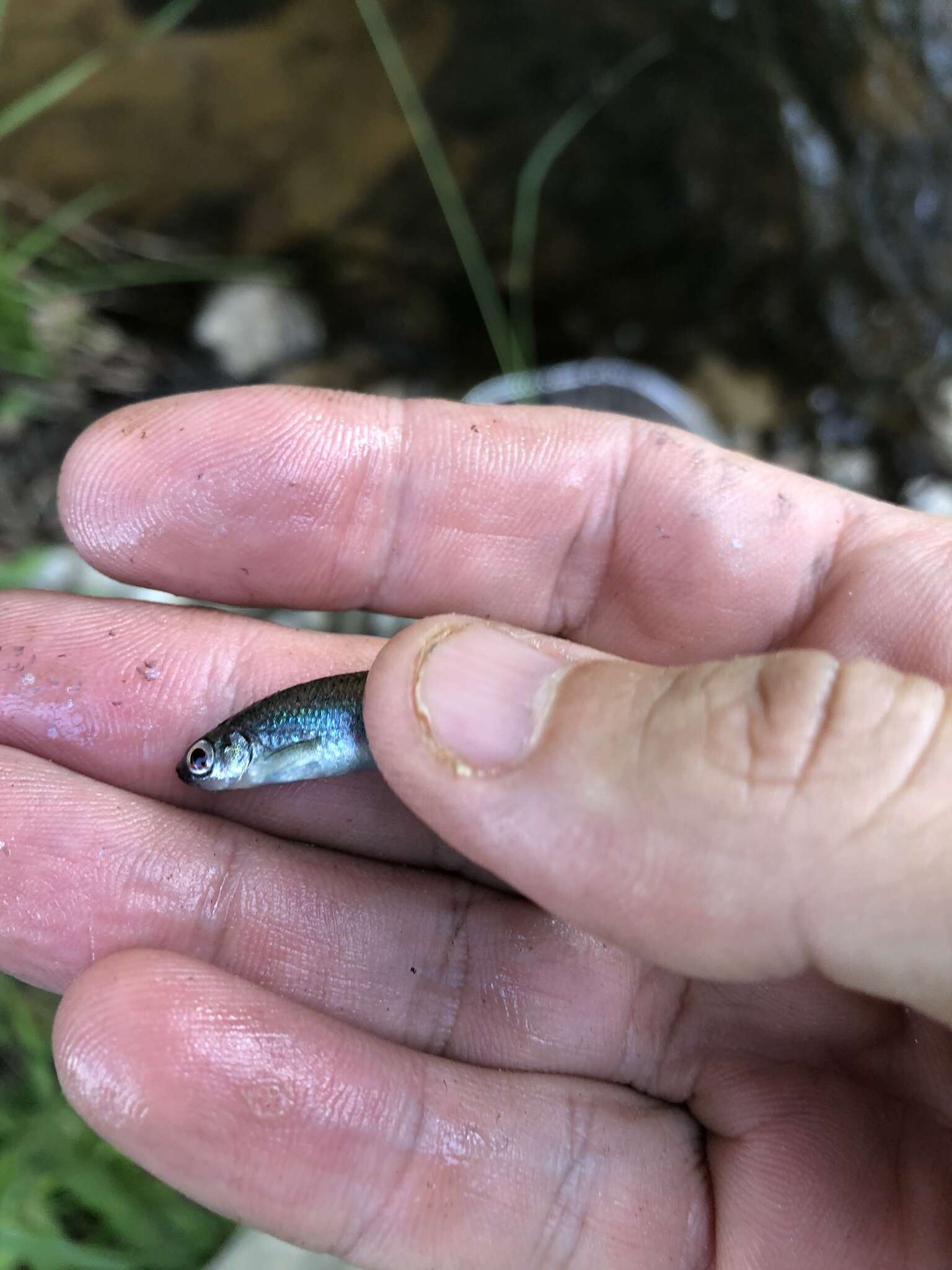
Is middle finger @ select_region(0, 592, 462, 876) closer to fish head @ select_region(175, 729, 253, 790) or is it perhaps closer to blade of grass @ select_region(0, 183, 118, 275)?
fish head @ select_region(175, 729, 253, 790)

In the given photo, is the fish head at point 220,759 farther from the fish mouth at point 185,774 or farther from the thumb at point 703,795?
the thumb at point 703,795

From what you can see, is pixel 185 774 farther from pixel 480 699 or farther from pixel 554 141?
pixel 554 141

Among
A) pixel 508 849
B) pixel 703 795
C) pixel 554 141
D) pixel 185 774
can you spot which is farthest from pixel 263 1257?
pixel 554 141

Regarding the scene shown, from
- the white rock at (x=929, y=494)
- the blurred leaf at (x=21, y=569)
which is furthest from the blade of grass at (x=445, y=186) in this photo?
the blurred leaf at (x=21, y=569)

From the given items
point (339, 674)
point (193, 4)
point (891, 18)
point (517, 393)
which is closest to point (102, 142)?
point (193, 4)

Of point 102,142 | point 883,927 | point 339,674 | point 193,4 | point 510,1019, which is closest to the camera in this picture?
point 883,927

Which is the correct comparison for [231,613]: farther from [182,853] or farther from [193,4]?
[193,4]
